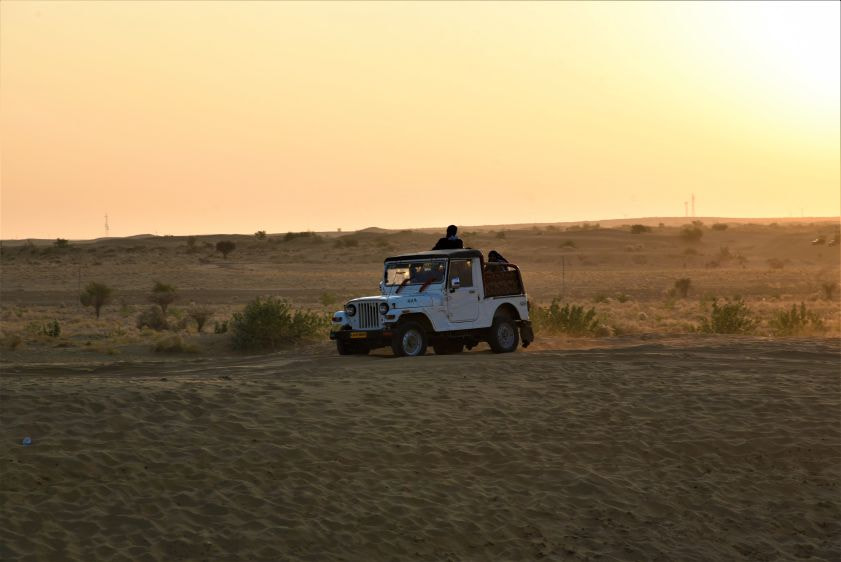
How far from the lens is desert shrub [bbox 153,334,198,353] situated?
2703 cm

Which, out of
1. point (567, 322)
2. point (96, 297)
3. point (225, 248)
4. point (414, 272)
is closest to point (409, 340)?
point (414, 272)

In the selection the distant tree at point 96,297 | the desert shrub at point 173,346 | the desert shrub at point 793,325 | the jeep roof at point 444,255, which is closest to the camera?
the jeep roof at point 444,255

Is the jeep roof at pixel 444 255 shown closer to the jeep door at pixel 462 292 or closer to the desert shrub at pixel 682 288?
the jeep door at pixel 462 292

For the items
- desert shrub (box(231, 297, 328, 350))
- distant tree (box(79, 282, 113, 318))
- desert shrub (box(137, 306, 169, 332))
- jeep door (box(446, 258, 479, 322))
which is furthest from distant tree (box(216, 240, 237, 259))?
jeep door (box(446, 258, 479, 322))

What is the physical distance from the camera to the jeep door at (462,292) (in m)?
23.5

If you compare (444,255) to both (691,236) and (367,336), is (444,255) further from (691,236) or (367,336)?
(691,236)

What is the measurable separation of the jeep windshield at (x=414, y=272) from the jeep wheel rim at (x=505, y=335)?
1.99 metres

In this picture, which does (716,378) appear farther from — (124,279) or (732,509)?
(124,279)

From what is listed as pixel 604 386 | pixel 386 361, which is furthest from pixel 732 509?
pixel 386 361

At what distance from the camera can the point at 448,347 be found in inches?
965

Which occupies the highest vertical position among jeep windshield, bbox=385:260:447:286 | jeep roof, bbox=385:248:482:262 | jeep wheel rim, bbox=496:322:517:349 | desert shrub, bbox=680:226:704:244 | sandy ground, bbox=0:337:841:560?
desert shrub, bbox=680:226:704:244

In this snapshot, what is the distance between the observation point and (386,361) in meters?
21.7

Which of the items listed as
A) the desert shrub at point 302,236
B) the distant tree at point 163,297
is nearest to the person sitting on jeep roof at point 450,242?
the distant tree at point 163,297

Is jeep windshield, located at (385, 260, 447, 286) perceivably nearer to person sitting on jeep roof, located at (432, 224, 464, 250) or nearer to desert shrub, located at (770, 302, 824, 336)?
person sitting on jeep roof, located at (432, 224, 464, 250)
